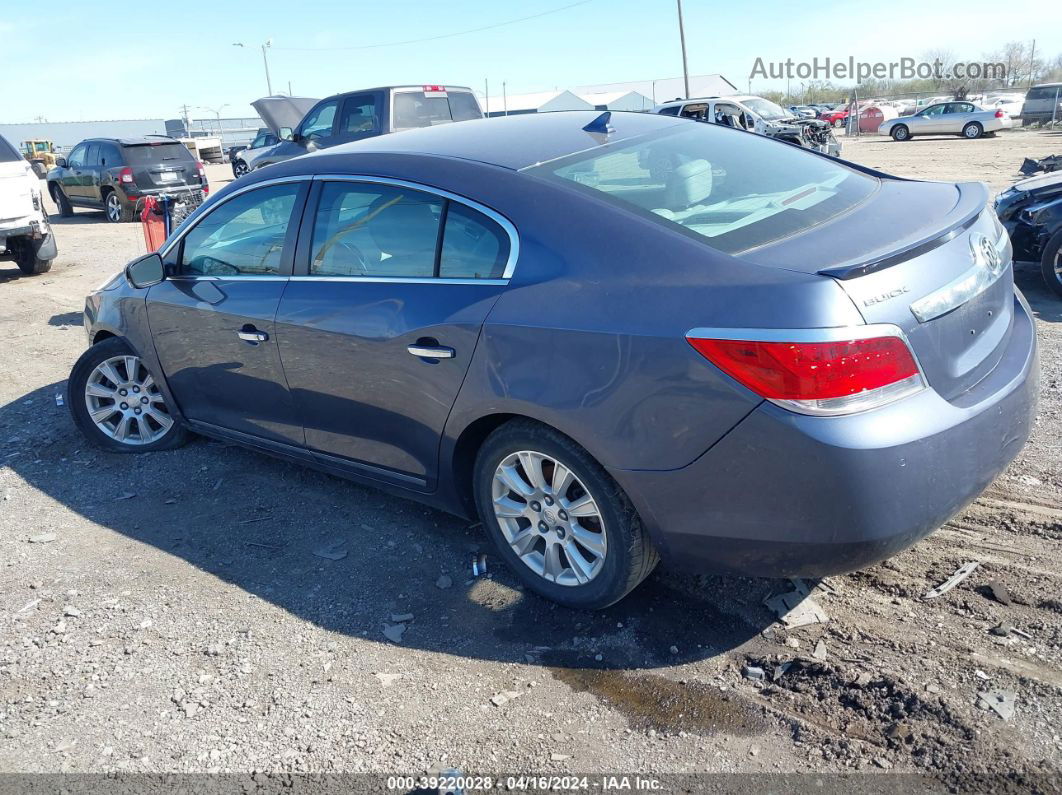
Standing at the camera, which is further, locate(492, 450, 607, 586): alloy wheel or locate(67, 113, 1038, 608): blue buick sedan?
locate(492, 450, 607, 586): alloy wheel

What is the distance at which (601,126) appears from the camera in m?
3.82

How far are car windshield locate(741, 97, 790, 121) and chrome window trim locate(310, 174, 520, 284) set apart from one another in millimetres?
20817

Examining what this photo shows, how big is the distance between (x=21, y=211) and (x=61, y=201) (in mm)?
10805

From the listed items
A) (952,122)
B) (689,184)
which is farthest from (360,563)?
(952,122)

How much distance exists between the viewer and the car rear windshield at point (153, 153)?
18047 millimetres

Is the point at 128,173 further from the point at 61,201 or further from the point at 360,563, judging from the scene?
the point at 360,563

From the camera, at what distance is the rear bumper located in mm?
2527

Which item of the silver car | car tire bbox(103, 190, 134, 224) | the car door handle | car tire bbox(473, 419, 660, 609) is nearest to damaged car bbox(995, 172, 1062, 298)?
car tire bbox(473, 419, 660, 609)

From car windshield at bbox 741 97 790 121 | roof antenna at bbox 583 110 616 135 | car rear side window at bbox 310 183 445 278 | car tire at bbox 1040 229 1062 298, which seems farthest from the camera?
car windshield at bbox 741 97 790 121

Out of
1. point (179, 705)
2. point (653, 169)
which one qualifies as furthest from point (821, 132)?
point (179, 705)

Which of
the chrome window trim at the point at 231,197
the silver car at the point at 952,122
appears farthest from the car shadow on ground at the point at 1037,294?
the silver car at the point at 952,122

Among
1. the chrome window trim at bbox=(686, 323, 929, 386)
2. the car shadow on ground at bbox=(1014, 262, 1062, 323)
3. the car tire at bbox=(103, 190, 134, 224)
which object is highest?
the car tire at bbox=(103, 190, 134, 224)

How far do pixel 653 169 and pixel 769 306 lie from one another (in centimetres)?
113

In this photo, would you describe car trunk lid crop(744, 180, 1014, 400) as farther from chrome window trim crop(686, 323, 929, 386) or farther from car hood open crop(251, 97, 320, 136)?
car hood open crop(251, 97, 320, 136)
